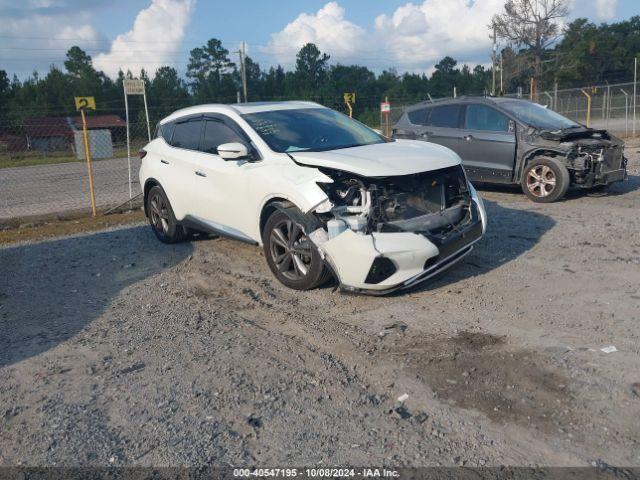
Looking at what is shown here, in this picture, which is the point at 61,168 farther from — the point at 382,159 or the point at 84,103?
the point at 382,159

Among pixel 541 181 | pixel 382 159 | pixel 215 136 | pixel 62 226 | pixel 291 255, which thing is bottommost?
pixel 62 226

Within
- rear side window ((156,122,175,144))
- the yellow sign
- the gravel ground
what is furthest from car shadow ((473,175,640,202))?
the yellow sign

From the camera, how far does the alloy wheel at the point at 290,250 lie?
19.3ft

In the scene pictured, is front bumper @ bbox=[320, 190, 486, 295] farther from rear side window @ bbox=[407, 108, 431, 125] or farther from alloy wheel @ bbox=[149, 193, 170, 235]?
rear side window @ bbox=[407, 108, 431, 125]

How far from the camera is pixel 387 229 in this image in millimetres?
5484

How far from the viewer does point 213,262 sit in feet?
24.2

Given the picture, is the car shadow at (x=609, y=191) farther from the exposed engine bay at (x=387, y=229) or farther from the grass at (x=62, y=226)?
the grass at (x=62, y=226)

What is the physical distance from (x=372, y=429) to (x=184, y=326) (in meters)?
2.34

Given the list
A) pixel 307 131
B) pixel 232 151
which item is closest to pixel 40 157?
pixel 307 131

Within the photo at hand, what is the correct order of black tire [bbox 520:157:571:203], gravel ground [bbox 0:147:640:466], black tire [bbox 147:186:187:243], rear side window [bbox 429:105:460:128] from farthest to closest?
rear side window [bbox 429:105:460:128]
black tire [bbox 520:157:571:203]
black tire [bbox 147:186:187:243]
gravel ground [bbox 0:147:640:466]

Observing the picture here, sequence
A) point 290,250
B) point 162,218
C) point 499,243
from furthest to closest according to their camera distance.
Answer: point 162,218
point 499,243
point 290,250

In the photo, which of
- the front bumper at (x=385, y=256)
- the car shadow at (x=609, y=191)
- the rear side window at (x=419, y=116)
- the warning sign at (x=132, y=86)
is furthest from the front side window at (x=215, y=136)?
the car shadow at (x=609, y=191)

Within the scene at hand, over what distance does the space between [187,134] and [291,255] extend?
2.68 m

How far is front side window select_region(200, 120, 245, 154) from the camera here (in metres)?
6.97
